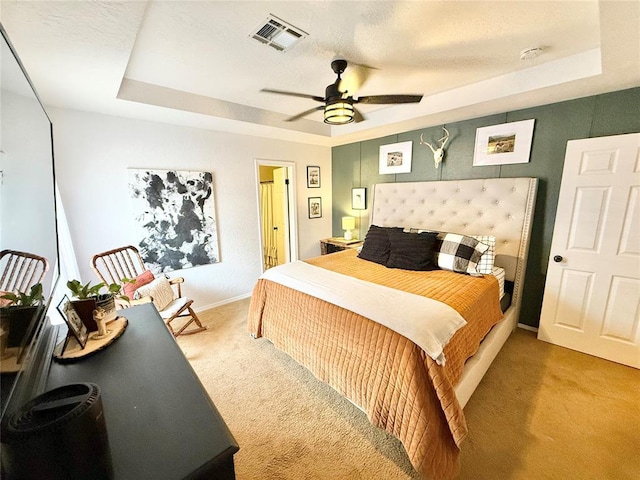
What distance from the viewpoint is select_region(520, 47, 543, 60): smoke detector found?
1806mm

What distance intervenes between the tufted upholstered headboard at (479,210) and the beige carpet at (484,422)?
2.88 feet

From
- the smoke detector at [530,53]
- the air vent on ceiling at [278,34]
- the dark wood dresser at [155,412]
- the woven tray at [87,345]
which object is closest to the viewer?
the dark wood dresser at [155,412]

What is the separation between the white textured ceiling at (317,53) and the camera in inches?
53.3

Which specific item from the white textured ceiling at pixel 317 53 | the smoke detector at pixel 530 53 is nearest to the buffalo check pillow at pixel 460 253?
the white textured ceiling at pixel 317 53

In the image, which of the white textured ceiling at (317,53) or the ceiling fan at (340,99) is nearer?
the white textured ceiling at (317,53)

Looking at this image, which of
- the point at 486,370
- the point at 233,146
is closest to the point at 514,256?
the point at 486,370

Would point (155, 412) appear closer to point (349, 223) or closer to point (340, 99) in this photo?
point (340, 99)

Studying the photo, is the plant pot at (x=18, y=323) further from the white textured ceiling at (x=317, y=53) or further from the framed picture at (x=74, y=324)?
the white textured ceiling at (x=317, y=53)

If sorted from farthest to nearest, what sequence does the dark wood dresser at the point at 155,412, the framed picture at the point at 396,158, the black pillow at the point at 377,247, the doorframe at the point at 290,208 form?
the doorframe at the point at 290,208 → the framed picture at the point at 396,158 → the black pillow at the point at 377,247 → the dark wood dresser at the point at 155,412

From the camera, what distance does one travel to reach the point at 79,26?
1.29 meters

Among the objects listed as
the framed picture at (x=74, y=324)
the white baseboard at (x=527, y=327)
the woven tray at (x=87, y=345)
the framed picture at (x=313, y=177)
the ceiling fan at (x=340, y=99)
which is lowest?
the white baseboard at (x=527, y=327)

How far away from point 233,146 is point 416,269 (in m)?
2.65

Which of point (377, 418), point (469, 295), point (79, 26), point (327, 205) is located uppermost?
point (79, 26)

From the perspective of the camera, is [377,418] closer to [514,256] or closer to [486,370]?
[486,370]
